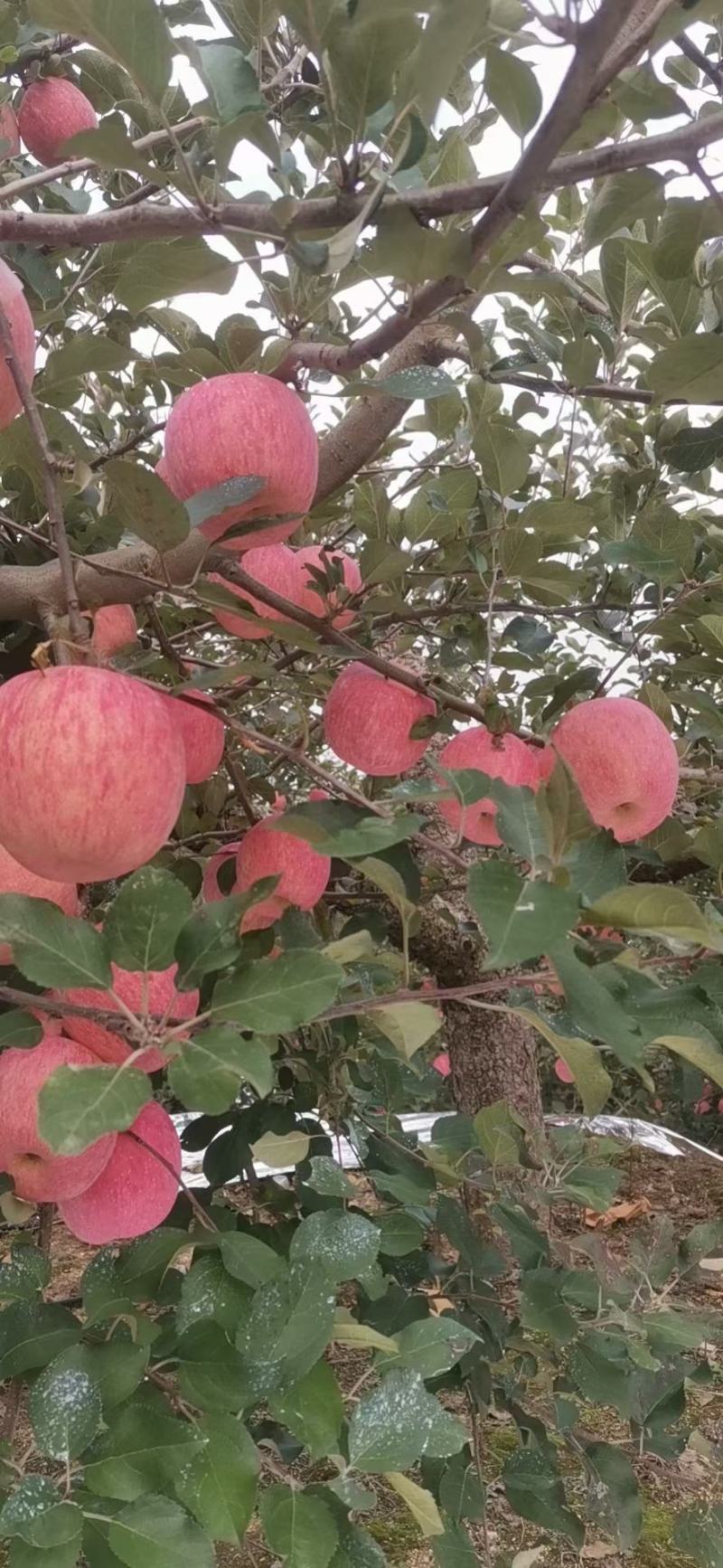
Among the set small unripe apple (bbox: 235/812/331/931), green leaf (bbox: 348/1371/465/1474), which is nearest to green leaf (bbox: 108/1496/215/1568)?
green leaf (bbox: 348/1371/465/1474)

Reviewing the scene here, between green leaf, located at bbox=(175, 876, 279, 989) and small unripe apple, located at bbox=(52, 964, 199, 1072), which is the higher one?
green leaf, located at bbox=(175, 876, 279, 989)

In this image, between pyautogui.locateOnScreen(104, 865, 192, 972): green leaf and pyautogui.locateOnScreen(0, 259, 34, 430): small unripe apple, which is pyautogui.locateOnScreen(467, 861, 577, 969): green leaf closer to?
pyautogui.locateOnScreen(104, 865, 192, 972): green leaf

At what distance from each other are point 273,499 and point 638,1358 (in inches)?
38.2

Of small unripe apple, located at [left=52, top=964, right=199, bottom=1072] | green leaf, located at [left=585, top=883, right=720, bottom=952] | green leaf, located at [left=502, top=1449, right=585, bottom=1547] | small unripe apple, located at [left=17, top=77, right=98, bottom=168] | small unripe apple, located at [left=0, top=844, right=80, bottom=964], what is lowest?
green leaf, located at [left=502, top=1449, right=585, bottom=1547]

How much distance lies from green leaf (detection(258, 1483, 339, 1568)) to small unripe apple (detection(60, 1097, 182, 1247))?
0.96ft

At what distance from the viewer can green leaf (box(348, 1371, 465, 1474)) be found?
83 cm

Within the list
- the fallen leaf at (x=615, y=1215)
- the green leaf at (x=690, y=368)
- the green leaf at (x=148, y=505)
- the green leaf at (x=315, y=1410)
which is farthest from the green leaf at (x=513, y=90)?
the fallen leaf at (x=615, y=1215)

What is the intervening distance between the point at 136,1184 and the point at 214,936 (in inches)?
19.4

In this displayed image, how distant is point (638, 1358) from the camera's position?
106cm

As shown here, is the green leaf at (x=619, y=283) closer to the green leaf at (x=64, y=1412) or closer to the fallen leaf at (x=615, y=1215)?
the green leaf at (x=64, y=1412)

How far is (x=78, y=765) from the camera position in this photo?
713 millimetres

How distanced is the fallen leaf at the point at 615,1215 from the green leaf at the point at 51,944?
2.41 m

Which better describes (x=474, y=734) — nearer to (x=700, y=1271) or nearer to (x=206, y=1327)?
(x=206, y=1327)

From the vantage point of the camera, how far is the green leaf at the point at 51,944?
0.64 metres
